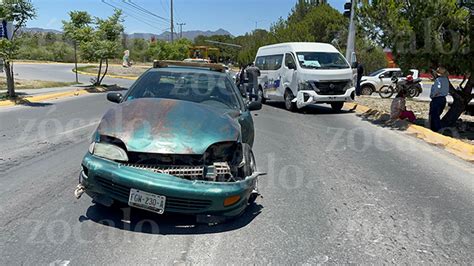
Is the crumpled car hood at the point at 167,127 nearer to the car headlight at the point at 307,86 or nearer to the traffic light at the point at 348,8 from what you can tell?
the car headlight at the point at 307,86

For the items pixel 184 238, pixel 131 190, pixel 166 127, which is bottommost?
pixel 184 238

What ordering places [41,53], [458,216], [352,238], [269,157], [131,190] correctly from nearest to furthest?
[131,190]
[352,238]
[458,216]
[269,157]
[41,53]

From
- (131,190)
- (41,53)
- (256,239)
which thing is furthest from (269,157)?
(41,53)

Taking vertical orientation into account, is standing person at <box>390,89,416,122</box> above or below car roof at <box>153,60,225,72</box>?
below

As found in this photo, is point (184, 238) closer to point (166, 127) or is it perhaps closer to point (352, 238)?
point (166, 127)

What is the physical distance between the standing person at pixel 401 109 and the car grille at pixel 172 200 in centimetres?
941

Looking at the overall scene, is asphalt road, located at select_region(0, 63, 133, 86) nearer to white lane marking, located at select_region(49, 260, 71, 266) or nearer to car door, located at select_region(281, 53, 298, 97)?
car door, located at select_region(281, 53, 298, 97)

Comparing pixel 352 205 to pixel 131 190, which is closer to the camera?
pixel 131 190

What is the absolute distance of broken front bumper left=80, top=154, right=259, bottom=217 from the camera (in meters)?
3.69

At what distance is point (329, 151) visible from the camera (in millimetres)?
8117

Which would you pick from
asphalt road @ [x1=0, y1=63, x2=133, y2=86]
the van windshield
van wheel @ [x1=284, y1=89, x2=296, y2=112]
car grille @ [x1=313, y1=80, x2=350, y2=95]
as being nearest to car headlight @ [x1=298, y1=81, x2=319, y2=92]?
car grille @ [x1=313, y1=80, x2=350, y2=95]

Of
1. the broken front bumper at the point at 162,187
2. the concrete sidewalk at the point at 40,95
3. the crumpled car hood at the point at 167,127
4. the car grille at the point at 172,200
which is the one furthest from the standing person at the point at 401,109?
the concrete sidewalk at the point at 40,95

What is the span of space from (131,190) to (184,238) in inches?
27.3

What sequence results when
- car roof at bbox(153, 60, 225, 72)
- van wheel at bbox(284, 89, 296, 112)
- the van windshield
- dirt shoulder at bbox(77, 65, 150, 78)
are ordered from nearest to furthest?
car roof at bbox(153, 60, 225, 72) < the van windshield < van wheel at bbox(284, 89, 296, 112) < dirt shoulder at bbox(77, 65, 150, 78)
